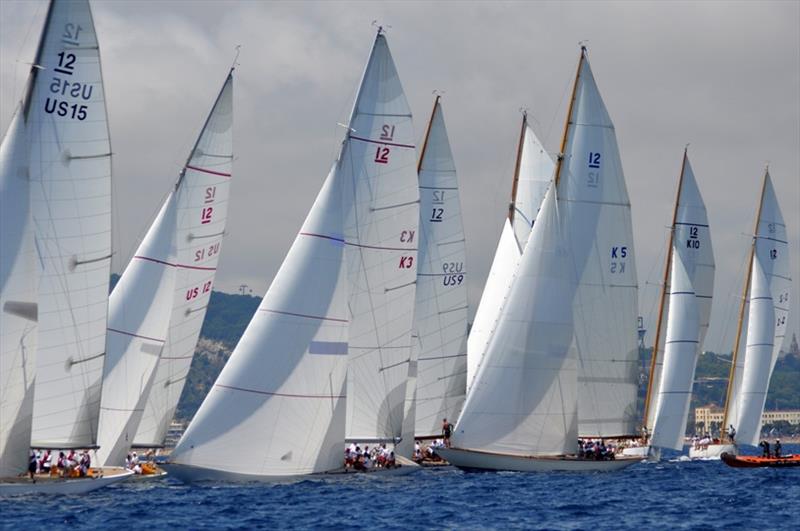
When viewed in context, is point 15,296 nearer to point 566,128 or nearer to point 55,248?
point 55,248

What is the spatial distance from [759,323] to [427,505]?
1426 inches

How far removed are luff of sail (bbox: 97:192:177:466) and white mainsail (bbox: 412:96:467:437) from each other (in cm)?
1165

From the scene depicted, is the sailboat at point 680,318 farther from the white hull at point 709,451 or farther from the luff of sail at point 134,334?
the luff of sail at point 134,334

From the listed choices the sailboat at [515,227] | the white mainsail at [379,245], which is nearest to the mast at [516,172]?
the sailboat at [515,227]

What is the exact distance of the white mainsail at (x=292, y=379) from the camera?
47188 millimetres

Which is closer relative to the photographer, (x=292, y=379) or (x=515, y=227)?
(x=292, y=379)

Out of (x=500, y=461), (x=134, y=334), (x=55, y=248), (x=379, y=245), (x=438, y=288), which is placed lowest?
(x=500, y=461)

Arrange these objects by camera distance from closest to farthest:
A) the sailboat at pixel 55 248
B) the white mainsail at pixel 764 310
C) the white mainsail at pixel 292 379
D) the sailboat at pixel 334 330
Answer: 1. the sailboat at pixel 55 248
2. the white mainsail at pixel 292 379
3. the sailboat at pixel 334 330
4. the white mainsail at pixel 764 310

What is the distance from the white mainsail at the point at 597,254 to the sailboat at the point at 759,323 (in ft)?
57.4

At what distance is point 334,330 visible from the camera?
49000 mm

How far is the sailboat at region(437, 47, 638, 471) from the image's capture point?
56.2 m

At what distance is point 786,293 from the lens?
80812 mm

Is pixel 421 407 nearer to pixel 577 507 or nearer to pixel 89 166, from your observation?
pixel 577 507

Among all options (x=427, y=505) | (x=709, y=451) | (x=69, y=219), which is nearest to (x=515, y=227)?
(x=709, y=451)
